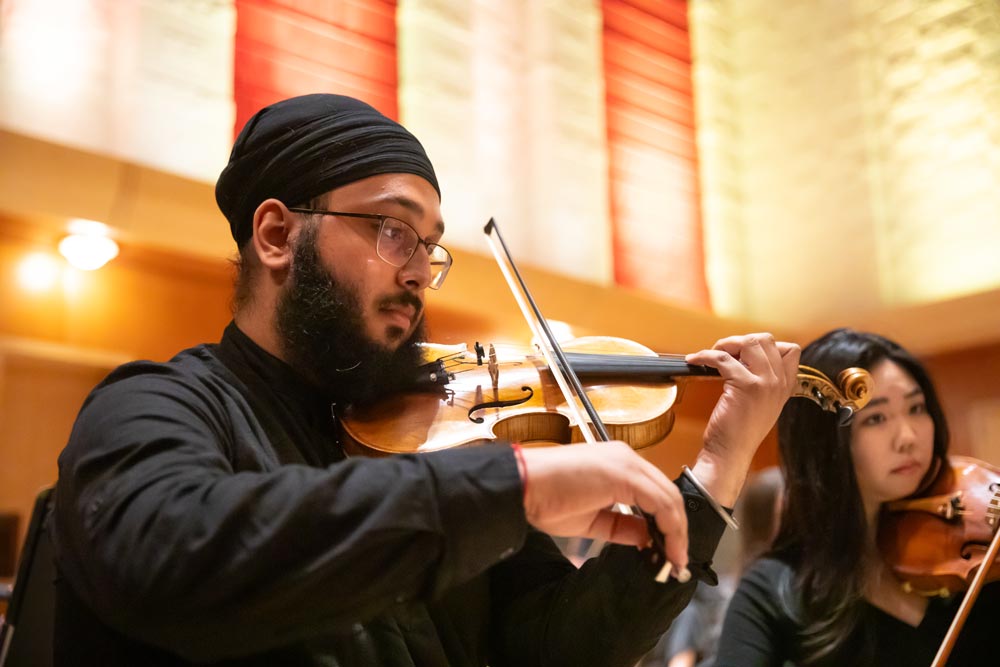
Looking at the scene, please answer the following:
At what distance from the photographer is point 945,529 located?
2082 millimetres

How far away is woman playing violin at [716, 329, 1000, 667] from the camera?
2.15 metres

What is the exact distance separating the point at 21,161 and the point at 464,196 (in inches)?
81.6

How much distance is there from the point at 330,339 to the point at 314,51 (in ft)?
10.3

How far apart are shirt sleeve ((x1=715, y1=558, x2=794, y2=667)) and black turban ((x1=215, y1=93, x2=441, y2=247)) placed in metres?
1.28

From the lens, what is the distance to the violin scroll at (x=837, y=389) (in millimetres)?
1767

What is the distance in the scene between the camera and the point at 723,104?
6.12m

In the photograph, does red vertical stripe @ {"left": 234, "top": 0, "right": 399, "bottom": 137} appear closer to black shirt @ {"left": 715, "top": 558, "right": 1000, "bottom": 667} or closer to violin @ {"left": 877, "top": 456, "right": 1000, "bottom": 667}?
black shirt @ {"left": 715, "top": 558, "right": 1000, "bottom": 667}

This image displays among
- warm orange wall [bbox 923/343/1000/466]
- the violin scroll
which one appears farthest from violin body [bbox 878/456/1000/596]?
warm orange wall [bbox 923/343/1000/466]

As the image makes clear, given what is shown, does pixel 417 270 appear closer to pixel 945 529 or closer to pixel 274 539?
pixel 274 539

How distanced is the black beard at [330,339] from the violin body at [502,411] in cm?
4

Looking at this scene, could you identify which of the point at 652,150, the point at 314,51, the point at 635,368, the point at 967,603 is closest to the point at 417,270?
the point at 635,368

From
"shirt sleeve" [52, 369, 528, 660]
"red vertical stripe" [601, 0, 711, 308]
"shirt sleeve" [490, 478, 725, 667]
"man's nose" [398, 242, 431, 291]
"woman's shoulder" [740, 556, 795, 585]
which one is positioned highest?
"red vertical stripe" [601, 0, 711, 308]

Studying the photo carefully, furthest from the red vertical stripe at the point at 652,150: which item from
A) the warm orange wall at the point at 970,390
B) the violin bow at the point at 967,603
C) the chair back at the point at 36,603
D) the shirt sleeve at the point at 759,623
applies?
the chair back at the point at 36,603

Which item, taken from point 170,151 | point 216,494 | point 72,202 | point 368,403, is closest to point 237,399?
point 368,403
